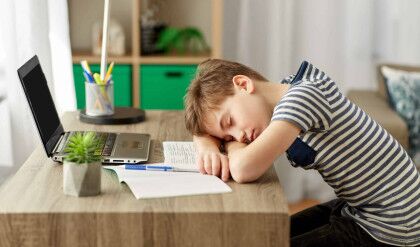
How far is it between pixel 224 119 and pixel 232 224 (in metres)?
0.40

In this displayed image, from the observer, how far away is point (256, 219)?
60.9 inches

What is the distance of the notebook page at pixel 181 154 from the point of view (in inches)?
74.5

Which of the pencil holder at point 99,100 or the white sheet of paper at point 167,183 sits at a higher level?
the pencil holder at point 99,100

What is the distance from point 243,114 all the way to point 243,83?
0.32 feet

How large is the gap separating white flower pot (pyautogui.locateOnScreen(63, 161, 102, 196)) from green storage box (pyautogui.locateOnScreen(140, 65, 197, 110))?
6.66ft

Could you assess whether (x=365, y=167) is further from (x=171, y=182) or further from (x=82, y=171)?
(x=82, y=171)

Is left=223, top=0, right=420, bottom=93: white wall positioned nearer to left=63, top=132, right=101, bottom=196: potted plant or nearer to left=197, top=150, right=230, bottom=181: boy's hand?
left=197, top=150, right=230, bottom=181: boy's hand

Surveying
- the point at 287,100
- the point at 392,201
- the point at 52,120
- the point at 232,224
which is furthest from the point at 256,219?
the point at 52,120

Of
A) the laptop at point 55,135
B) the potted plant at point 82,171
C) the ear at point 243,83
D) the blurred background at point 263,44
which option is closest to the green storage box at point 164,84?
the blurred background at point 263,44

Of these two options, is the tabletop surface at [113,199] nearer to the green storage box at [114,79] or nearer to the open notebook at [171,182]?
the open notebook at [171,182]

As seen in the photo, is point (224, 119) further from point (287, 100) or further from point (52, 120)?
point (52, 120)

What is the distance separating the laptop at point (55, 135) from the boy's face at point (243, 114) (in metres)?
0.22

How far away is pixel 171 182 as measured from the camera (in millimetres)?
1752

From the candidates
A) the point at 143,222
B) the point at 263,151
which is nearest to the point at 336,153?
the point at 263,151
